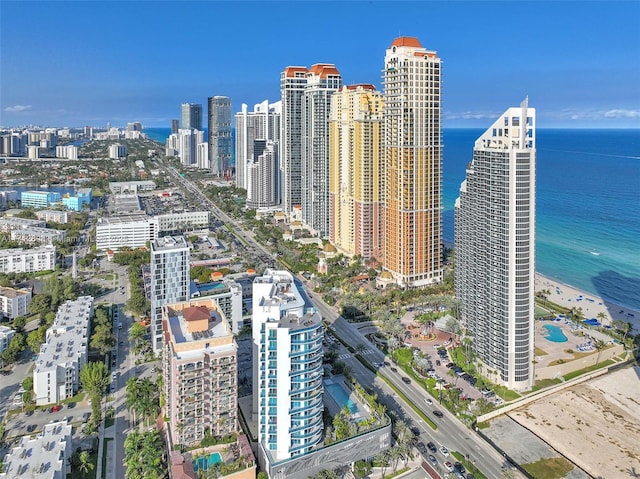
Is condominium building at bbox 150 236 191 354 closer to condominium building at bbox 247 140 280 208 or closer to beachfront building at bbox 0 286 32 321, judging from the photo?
beachfront building at bbox 0 286 32 321

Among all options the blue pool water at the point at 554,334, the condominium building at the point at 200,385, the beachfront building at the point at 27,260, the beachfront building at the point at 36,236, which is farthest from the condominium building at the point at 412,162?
the beachfront building at the point at 36,236

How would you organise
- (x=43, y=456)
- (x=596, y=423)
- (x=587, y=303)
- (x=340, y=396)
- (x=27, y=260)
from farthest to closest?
(x=27, y=260) < (x=587, y=303) < (x=340, y=396) < (x=596, y=423) < (x=43, y=456)

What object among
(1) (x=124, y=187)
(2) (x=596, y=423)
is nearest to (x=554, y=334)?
(2) (x=596, y=423)

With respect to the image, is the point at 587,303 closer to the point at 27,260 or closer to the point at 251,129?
the point at 27,260

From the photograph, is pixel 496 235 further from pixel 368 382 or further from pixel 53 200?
pixel 53 200

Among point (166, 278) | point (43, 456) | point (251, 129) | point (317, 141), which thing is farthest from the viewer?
point (251, 129)

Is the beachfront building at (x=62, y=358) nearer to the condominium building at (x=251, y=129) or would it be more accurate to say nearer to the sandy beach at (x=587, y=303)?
the sandy beach at (x=587, y=303)

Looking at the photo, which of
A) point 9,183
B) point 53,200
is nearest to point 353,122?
point 53,200
